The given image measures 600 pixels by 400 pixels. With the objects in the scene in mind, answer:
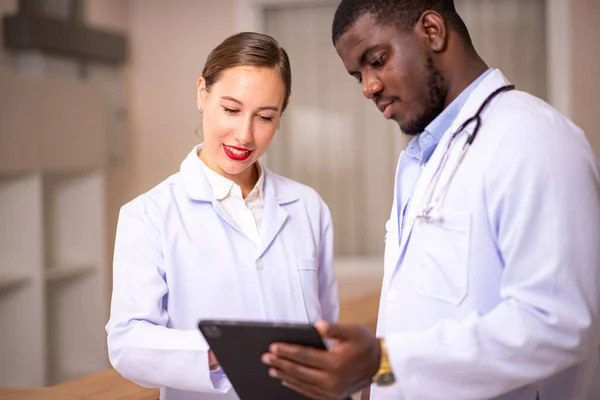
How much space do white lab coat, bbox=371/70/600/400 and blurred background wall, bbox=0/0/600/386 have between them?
8.84 feet

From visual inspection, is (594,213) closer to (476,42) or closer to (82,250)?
(82,250)

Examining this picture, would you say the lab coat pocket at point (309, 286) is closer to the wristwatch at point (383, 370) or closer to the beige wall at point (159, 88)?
the wristwatch at point (383, 370)

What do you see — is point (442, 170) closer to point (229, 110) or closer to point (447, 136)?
point (447, 136)

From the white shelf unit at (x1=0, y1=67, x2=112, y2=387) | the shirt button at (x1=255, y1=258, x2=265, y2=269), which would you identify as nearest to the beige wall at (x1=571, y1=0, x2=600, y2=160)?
the white shelf unit at (x1=0, y1=67, x2=112, y2=387)

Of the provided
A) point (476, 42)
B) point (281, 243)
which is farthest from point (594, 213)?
point (476, 42)

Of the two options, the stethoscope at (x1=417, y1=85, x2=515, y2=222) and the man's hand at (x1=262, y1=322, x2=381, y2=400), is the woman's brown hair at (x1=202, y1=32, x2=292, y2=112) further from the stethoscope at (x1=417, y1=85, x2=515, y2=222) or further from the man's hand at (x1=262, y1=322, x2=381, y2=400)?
the man's hand at (x1=262, y1=322, x2=381, y2=400)

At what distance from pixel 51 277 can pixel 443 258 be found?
2915mm

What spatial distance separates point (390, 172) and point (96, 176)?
5.85 ft

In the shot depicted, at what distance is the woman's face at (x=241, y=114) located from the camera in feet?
5.55

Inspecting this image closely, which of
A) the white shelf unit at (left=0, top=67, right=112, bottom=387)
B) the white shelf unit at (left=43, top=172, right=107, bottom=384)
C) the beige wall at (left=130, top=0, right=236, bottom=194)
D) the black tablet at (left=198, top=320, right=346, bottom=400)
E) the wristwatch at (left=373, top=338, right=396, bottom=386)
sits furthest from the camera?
the beige wall at (left=130, top=0, right=236, bottom=194)

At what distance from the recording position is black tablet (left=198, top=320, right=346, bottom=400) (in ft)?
3.37

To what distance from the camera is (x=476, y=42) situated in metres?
4.54

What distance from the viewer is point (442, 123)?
1357 mm

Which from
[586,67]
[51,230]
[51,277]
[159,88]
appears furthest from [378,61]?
[159,88]
